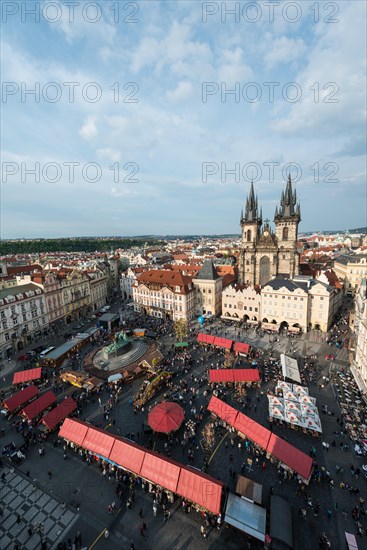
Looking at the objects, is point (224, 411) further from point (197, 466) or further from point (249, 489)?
point (249, 489)

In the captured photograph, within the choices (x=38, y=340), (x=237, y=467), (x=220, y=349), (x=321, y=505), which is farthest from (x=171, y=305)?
(x=321, y=505)

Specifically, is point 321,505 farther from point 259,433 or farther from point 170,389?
point 170,389

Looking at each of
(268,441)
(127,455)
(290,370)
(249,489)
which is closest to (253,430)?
(268,441)

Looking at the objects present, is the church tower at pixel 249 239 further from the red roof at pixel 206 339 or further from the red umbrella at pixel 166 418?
the red umbrella at pixel 166 418

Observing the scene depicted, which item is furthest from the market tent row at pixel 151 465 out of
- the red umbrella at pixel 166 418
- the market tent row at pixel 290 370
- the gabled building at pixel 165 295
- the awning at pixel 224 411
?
the gabled building at pixel 165 295

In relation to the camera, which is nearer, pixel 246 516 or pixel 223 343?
pixel 246 516

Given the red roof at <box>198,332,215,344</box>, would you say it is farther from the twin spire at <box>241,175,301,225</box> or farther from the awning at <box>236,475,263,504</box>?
the twin spire at <box>241,175,301,225</box>
